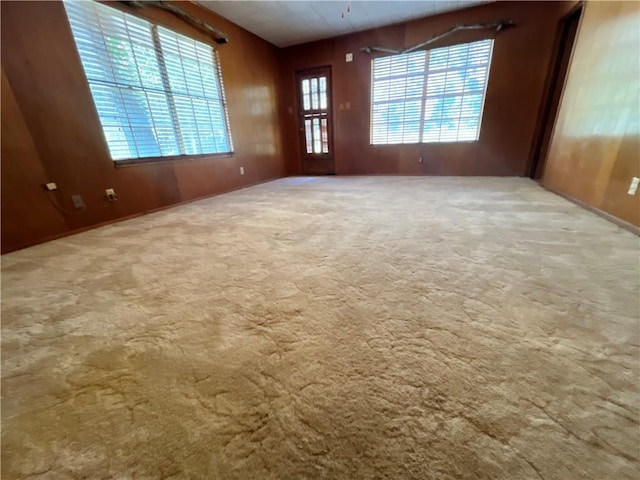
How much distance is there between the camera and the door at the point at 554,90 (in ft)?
12.8

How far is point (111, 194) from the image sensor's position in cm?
301

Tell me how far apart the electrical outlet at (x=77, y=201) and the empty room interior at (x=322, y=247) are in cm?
2

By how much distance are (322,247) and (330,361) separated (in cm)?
112

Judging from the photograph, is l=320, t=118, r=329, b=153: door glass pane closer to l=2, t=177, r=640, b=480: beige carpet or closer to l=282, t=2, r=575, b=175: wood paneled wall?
l=282, t=2, r=575, b=175: wood paneled wall

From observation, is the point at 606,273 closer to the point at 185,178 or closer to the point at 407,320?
the point at 407,320

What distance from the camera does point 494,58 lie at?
4445 millimetres

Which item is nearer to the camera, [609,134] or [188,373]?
[188,373]

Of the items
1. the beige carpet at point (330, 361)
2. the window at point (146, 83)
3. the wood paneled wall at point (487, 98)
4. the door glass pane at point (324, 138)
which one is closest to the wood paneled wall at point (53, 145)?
the window at point (146, 83)

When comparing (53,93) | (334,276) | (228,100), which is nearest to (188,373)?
(334,276)

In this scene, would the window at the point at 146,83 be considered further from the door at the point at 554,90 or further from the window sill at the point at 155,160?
the door at the point at 554,90

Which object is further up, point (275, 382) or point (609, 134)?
point (609, 134)

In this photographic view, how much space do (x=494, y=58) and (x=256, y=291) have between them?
565cm

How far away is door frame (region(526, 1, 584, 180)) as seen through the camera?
392cm

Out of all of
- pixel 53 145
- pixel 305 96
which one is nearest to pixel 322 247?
pixel 53 145
